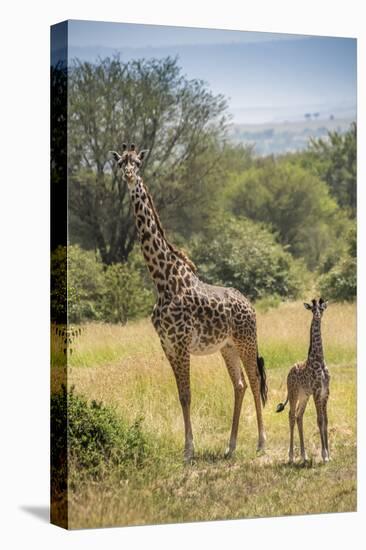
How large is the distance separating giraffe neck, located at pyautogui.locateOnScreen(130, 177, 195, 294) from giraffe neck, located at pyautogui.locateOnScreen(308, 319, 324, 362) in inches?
65.3

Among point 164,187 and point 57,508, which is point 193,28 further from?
point 57,508

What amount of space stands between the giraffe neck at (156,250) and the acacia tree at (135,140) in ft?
0.68

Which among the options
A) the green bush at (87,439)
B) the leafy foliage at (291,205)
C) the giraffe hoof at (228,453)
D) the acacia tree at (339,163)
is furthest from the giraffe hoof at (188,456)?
the acacia tree at (339,163)

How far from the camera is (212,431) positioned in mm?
15078

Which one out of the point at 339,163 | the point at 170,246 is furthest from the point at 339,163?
the point at 170,246

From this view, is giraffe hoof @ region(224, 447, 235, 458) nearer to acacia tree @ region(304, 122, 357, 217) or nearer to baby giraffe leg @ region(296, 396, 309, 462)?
baby giraffe leg @ region(296, 396, 309, 462)

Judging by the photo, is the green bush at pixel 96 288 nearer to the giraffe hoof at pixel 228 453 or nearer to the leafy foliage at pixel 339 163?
the giraffe hoof at pixel 228 453

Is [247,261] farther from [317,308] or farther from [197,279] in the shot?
[197,279]

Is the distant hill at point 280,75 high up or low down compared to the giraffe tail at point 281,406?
up

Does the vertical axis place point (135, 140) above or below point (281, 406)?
above

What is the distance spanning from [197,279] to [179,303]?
1.41 feet

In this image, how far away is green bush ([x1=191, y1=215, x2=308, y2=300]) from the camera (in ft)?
50.5

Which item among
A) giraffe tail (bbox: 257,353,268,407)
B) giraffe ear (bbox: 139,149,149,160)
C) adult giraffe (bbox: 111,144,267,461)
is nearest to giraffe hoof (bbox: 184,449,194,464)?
adult giraffe (bbox: 111,144,267,461)

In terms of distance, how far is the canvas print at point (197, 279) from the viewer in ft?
46.0
